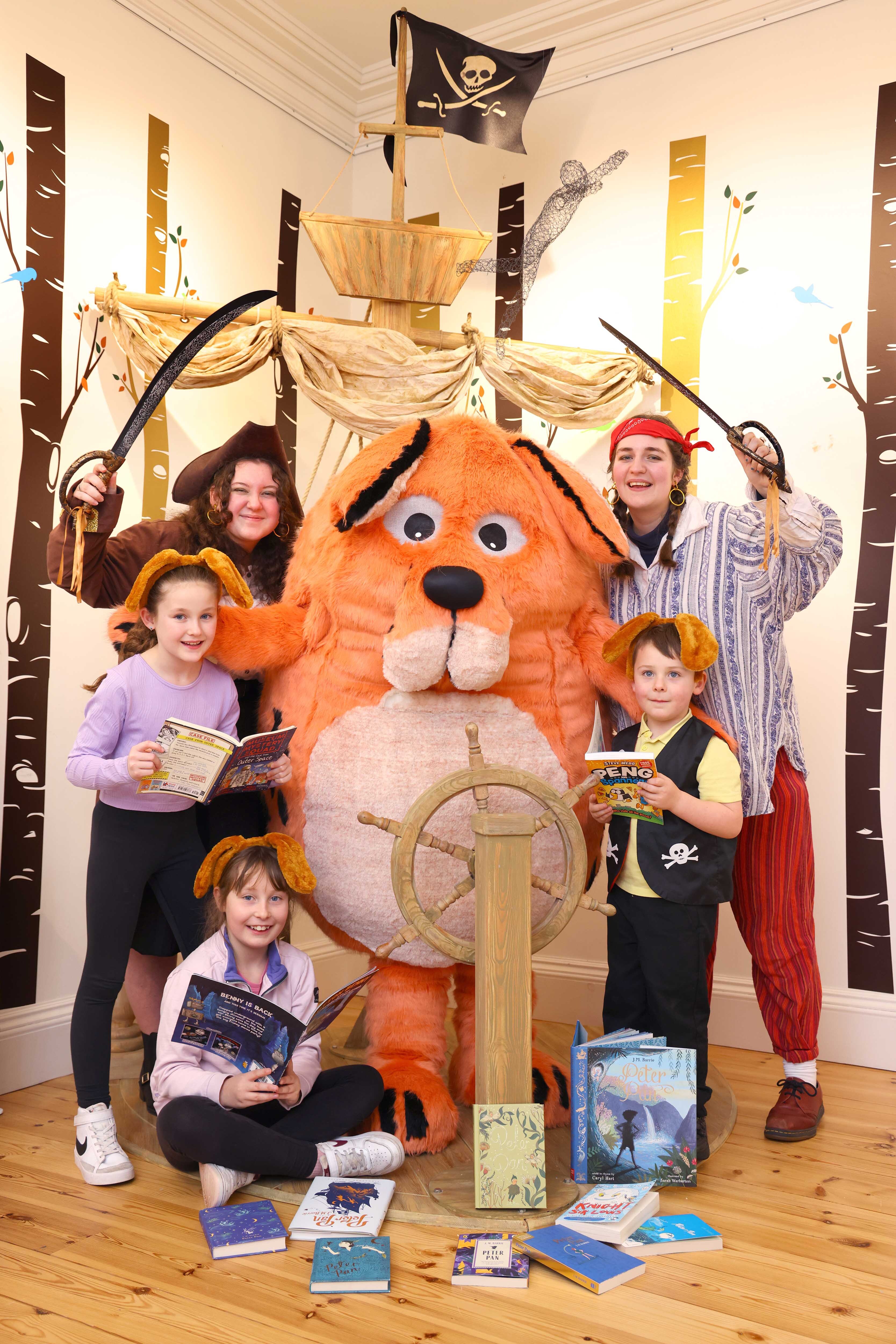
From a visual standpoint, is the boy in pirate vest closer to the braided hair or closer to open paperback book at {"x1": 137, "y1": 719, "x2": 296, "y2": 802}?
the braided hair

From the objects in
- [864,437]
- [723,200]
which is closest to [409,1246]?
[864,437]

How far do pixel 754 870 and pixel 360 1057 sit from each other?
104 centimetres

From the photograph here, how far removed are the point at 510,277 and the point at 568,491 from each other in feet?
4.84

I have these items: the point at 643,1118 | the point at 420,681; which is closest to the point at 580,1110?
the point at 643,1118

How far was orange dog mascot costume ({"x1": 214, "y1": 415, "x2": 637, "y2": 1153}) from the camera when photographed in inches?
79.1

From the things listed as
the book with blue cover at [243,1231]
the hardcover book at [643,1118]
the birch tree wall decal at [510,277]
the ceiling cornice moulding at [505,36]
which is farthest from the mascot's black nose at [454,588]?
the ceiling cornice moulding at [505,36]

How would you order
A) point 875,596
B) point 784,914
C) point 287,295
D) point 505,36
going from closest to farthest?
→ 1. point 784,914
2. point 875,596
3. point 505,36
4. point 287,295

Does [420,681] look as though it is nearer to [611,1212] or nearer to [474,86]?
[611,1212]

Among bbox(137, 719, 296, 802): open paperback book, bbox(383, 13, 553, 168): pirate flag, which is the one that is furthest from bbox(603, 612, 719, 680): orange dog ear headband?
bbox(383, 13, 553, 168): pirate flag

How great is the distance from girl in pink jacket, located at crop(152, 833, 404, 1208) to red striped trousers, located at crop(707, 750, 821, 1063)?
86cm

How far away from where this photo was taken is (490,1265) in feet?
5.02

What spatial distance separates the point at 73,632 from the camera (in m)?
2.55

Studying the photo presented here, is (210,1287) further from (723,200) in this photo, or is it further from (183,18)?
(183,18)

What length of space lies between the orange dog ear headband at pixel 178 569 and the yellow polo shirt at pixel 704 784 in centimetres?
88
